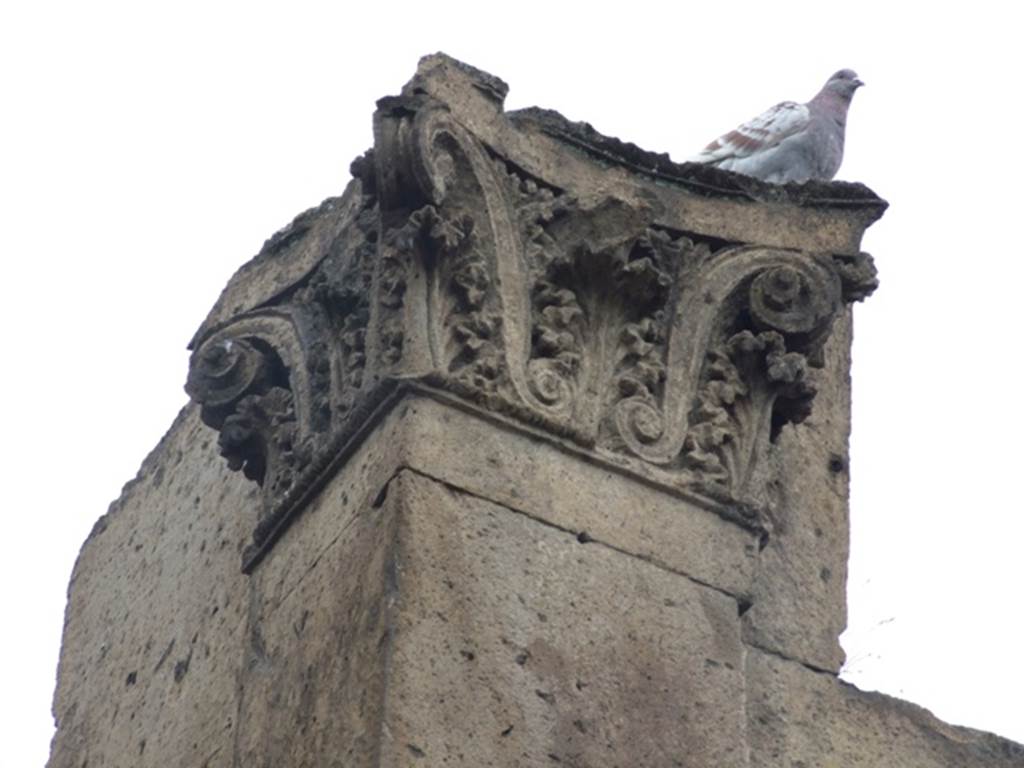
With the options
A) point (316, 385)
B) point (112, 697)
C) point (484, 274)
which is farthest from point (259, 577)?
Answer: point (112, 697)

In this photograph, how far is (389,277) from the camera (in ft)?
21.9

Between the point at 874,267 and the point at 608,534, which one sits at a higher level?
the point at 874,267

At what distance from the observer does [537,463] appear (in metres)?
6.47

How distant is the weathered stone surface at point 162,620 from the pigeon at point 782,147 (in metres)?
2.10

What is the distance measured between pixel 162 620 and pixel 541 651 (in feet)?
7.73

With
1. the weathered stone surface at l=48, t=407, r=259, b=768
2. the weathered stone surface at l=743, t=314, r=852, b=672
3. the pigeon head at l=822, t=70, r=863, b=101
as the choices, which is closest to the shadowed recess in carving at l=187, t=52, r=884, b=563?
the weathered stone surface at l=743, t=314, r=852, b=672

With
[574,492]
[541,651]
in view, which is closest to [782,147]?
[574,492]

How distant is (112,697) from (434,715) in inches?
103

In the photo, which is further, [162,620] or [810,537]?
[162,620]

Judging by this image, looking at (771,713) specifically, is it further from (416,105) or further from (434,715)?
(416,105)

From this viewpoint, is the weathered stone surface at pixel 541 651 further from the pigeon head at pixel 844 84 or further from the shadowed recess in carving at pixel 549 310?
the pigeon head at pixel 844 84

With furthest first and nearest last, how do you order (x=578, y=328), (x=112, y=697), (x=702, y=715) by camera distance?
(x=112, y=697), (x=578, y=328), (x=702, y=715)

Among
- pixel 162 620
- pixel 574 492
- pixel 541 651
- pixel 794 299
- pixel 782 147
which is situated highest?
pixel 782 147

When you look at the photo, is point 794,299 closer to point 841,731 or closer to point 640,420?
point 640,420
